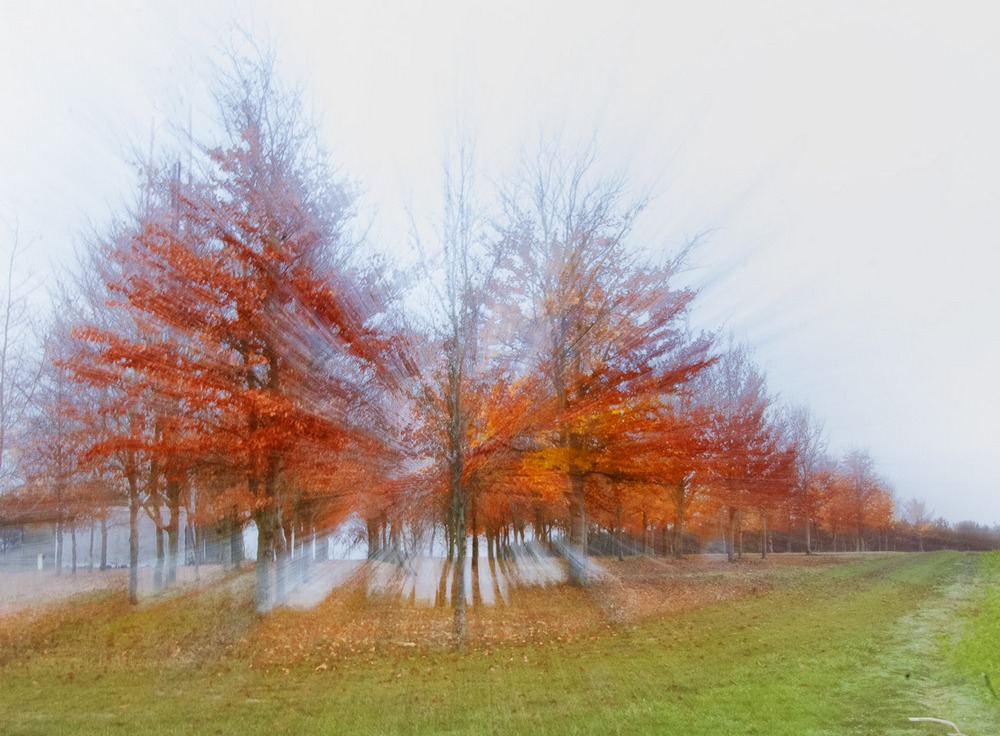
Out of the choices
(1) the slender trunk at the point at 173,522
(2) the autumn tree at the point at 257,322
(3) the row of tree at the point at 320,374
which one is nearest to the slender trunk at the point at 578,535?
(3) the row of tree at the point at 320,374

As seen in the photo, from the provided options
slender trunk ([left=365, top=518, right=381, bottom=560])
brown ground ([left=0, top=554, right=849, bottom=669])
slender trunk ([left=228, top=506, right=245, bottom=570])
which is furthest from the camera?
slender trunk ([left=365, top=518, right=381, bottom=560])

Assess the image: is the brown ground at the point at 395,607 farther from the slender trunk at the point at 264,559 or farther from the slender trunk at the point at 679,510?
the slender trunk at the point at 679,510

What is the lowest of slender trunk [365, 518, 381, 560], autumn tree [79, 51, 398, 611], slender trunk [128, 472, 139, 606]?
slender trunk [365, 518, 381, 560]

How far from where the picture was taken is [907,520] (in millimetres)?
63156

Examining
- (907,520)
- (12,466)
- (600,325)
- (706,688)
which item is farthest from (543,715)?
(907,520)

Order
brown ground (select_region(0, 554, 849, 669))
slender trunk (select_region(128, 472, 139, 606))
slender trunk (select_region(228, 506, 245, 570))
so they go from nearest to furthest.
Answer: brown ground (select_region(0, 554, 849, 669)) < slender trunk (select_region(128, 472, 139, 606)) < slender trunk (select_region(228, 506, 245, 570))

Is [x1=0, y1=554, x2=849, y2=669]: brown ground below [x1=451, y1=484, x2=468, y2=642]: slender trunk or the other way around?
below

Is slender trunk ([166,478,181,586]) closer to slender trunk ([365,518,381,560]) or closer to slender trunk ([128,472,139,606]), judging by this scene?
slender trunk ([128,472,139,606])

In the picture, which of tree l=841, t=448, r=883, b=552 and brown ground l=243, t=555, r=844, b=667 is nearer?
brown ground l=243, t=555, r=844, b=667

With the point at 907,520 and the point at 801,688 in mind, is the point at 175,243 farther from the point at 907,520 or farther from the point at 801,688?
the point at 907,520

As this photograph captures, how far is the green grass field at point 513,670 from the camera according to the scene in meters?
6.96

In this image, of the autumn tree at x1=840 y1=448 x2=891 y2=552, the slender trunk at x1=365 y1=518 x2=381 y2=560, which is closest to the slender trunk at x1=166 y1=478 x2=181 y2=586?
the slender trunk at x1=365 y1=518 x2=381 y2=560

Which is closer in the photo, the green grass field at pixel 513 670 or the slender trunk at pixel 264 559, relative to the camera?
the green grass field at pixel 513 670

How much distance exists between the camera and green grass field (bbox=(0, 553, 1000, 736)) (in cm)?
696
